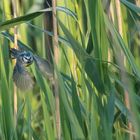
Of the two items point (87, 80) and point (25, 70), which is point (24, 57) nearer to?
point (25, 70)

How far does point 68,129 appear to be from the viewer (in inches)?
42.0

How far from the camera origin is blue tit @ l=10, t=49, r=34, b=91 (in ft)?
3.21

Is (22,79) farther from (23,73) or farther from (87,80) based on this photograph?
(87,80)

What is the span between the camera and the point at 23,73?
101 centimetres

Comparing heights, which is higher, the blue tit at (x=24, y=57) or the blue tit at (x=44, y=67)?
the blue tit at (x=24, y=57)

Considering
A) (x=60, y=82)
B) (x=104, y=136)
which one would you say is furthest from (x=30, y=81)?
(x=104, y=136)

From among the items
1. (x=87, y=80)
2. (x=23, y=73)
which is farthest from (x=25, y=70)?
(x=87, y=80)

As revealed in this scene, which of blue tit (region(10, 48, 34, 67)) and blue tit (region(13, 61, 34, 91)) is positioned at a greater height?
blue tit (region(10, 48, 34, 67))

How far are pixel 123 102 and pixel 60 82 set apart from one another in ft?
0.74

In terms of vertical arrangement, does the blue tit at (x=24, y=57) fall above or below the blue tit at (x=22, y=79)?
above

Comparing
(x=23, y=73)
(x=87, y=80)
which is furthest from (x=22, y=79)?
(x=87, y=80)

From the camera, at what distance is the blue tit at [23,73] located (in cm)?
98

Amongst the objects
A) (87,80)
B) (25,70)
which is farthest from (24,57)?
(87,80)

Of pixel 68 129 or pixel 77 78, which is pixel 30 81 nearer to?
pixel 68 129
